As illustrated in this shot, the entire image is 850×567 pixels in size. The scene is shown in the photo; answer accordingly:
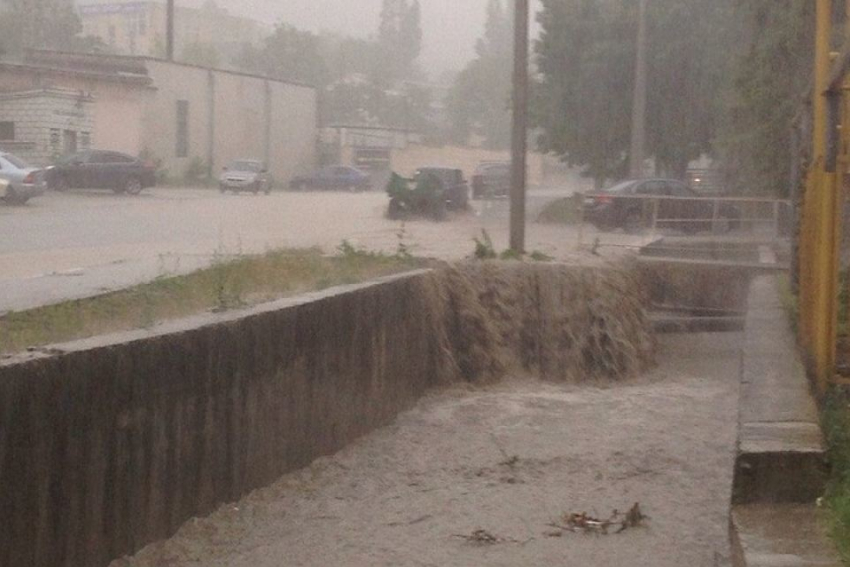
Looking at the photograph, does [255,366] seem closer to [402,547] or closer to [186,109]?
[402,547]

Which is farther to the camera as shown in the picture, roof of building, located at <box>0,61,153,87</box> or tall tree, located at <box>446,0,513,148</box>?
tall tree, located at <box>446,0,513,148</box>

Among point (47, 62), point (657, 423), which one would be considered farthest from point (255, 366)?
point (47, 62)

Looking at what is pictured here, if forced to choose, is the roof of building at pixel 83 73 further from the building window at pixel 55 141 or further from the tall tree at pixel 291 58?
the tall tree at pixel 291 58

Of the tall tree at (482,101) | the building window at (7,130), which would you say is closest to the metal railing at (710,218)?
the building window at (7,130)

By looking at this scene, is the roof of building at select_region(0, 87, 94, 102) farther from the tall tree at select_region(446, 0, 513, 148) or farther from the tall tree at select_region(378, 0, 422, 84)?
the tall tree at select_region(378, 0, 422, 84)

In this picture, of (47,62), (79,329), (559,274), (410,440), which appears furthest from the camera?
(47,62)

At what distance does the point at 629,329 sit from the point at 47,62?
42952 millimetres

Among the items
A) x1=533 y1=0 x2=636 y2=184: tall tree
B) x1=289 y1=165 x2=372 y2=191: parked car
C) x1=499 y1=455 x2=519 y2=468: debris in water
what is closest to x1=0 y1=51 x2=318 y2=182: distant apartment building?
x1=289 y1=165 x2=372 y2=191: parked car

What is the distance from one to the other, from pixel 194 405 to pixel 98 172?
36808 mm

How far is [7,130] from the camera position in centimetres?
4922

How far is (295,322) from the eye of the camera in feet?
38.4

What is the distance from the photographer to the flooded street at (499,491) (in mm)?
9258

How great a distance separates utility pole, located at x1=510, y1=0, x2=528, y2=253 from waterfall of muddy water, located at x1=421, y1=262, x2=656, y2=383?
7.03 feet

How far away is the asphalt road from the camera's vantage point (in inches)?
701
